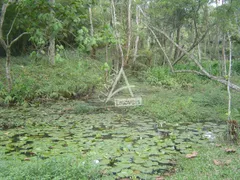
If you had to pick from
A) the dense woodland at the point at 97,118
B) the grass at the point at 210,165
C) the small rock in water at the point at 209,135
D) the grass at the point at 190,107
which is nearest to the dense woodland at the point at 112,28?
the dense woodland at the point at 97,118

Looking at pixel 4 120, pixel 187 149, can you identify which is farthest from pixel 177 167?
pixel 4 120

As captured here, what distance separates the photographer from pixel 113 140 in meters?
5.09

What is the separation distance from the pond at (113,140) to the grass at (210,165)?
252mm

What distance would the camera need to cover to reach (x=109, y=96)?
929 cm

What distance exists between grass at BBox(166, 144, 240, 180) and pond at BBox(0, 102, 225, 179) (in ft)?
0.83

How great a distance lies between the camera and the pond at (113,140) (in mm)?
4109

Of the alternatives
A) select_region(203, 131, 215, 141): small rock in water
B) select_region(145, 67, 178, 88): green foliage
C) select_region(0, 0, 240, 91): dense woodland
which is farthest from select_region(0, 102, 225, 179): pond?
select_region(145, 67, 178, 88): green foliage

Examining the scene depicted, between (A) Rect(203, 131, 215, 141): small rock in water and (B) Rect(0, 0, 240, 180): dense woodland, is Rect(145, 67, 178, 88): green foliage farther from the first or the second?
(A) Rect(203, 131, 215, 141): small rock in water

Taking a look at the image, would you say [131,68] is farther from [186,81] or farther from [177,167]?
[177,167]

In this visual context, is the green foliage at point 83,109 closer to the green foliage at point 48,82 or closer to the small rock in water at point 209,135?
the green foliage at point 48,82

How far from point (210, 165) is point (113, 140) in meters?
1.90

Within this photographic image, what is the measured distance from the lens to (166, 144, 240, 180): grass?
3402 millimetres

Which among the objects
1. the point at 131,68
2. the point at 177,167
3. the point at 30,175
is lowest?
the point at 177,167

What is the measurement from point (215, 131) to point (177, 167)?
2119 millimetres
